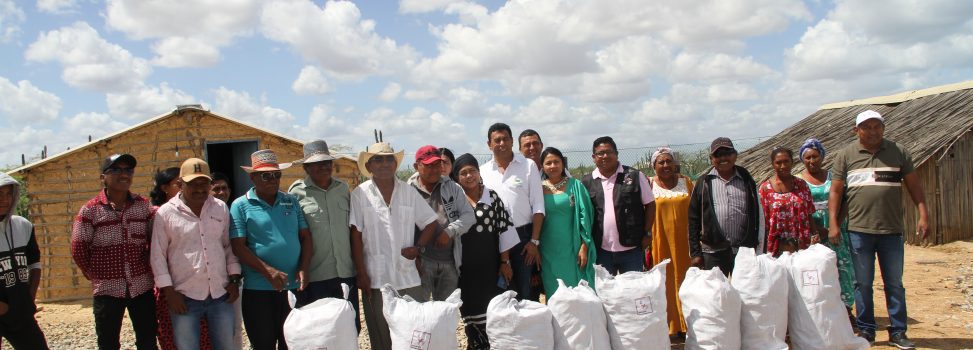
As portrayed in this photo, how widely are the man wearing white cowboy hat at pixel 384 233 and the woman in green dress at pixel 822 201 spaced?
3.10 m

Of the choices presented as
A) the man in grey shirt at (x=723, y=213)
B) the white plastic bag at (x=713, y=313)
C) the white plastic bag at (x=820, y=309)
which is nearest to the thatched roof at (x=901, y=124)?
the man in grey shirt at (x=723, y=213)

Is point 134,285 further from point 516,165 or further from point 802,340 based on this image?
point 802,340

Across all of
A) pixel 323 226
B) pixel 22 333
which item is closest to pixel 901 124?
pixel 323 226

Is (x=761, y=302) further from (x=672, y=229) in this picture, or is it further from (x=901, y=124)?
(x=901, y=124)

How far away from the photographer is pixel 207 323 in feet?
12.4

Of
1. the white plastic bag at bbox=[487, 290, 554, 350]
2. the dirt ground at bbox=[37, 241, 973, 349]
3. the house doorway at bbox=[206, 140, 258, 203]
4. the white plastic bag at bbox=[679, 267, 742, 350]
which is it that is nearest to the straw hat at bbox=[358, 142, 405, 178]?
the white plastic bag at bbox=[487, 290, 554, 350]

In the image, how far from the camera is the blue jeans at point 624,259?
15.0 ft

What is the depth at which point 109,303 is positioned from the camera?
361cm

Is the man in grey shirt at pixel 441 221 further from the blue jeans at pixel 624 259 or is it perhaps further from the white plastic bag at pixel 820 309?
the white plastic bag at pixel 820 309

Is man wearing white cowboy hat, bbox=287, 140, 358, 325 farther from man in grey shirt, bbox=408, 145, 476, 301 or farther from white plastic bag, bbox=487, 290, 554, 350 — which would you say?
white plastic bag, bbox=487, 290, 554, 350

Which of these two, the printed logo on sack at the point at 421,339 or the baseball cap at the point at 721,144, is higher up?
the baseball cap at the point at 721,144

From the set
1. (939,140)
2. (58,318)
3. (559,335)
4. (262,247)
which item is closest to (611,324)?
(559,335)

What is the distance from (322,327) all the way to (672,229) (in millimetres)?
2904

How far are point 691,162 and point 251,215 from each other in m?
13.6
